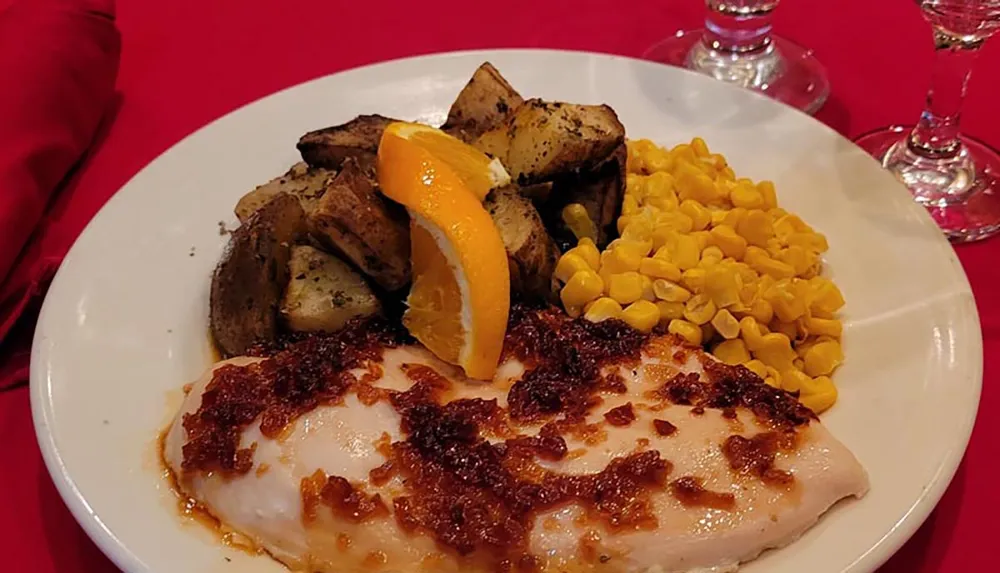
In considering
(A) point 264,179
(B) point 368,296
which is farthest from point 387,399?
(A) point 264,179

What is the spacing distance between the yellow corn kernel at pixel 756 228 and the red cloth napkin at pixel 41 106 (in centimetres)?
179

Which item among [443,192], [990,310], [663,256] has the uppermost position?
[443,192]

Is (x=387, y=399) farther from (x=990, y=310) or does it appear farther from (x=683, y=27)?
(x=683, y=27)

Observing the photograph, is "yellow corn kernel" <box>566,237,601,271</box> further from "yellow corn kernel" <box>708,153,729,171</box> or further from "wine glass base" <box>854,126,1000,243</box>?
"wine glass base" <box>854,126,1000,243</box>

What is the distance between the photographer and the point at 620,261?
235cm

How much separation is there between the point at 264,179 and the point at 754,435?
158 cm

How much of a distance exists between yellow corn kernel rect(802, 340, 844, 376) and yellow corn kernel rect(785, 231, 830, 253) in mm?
292

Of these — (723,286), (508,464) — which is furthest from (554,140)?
(508,464)

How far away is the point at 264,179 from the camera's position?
2.76m

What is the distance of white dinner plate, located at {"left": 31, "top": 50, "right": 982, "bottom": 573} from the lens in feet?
5.92

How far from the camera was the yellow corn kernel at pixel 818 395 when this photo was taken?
2092mm

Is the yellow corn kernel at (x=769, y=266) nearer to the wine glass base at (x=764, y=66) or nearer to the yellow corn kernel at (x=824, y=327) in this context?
the yellow corn kernel at (x=824, y=327)

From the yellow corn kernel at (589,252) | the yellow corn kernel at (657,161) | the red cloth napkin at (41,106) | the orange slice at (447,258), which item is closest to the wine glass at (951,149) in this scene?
the yellow corn kernel at (657,161)

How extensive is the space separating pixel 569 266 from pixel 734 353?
44 centimetres
